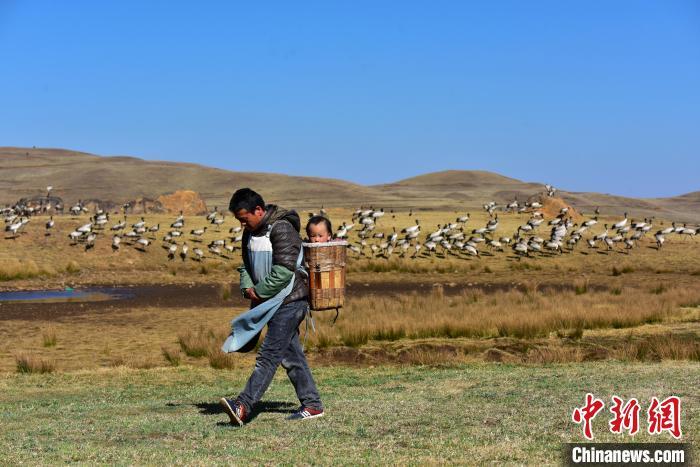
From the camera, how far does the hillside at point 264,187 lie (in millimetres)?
132625

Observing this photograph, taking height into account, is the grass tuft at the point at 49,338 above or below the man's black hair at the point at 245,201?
below

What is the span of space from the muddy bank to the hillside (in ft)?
244

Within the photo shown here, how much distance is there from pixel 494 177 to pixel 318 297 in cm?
18124

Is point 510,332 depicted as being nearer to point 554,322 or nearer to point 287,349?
point 554,322

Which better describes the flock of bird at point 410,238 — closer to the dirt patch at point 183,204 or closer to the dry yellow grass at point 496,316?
the dirt patch at point 183,204

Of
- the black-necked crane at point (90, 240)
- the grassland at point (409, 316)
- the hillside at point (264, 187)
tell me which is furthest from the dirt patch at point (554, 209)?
the hillside at point (264, 187)

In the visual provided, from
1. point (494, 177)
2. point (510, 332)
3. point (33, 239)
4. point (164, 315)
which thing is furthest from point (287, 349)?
point (494, 177)

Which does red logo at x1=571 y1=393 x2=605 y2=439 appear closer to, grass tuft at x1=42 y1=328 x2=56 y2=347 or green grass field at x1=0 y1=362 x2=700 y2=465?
green grass field at x1=0 y1=362 x2=700 y2=465

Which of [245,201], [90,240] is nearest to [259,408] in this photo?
[245,201]

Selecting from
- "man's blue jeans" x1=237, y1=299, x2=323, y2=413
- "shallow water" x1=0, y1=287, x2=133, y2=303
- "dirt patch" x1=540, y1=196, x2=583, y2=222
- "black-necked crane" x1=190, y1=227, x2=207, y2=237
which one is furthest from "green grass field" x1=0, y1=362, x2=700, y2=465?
"dirt patch" x1=540, y1=196, x2=583, y2=222

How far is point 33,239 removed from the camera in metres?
48.4

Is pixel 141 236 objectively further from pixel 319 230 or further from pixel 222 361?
pixel 319 230

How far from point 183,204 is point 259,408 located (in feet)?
217

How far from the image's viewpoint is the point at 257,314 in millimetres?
10883
